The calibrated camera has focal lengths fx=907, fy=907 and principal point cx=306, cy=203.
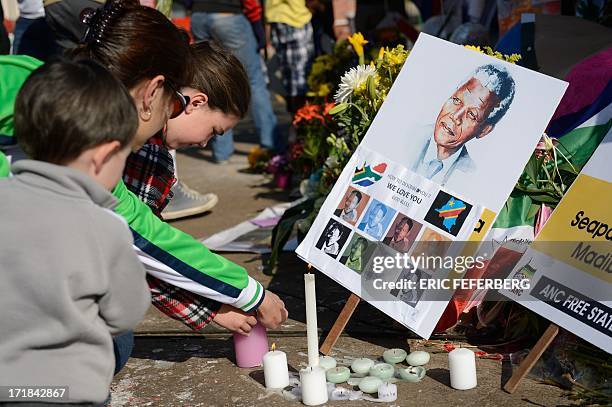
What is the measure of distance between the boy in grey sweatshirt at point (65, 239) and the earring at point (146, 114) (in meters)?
0.59

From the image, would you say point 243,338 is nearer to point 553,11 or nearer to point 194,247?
point 194,247

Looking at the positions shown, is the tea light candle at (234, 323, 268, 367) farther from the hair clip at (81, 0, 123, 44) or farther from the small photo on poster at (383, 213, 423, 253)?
the hair clip at (81, 0, 123, 44)

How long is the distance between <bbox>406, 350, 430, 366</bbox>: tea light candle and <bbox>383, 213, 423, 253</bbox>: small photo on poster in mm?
333

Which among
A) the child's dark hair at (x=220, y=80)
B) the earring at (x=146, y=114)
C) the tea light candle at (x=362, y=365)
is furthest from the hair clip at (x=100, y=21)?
the tea light candle at (x=362, y=365)

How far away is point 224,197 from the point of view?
5668mm

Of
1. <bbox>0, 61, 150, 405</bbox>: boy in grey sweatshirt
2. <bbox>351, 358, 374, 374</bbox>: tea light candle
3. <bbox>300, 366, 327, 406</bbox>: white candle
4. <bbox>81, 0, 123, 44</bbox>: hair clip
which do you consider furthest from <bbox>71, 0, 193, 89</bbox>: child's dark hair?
<bbox>351, 358, 374, 374</bbox>: tea light candle

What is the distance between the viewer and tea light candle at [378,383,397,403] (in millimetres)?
2656

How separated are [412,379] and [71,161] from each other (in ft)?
4.50

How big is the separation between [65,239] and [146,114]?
0.82 m

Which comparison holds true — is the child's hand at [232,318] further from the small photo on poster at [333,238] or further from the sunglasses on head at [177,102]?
the sunglasses on head at [177,102]

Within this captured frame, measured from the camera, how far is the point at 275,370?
9.11ft

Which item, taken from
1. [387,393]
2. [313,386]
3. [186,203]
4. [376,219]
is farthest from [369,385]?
[186,203]

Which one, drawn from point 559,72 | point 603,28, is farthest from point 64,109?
point 603,28

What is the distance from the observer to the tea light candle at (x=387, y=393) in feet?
8.71
